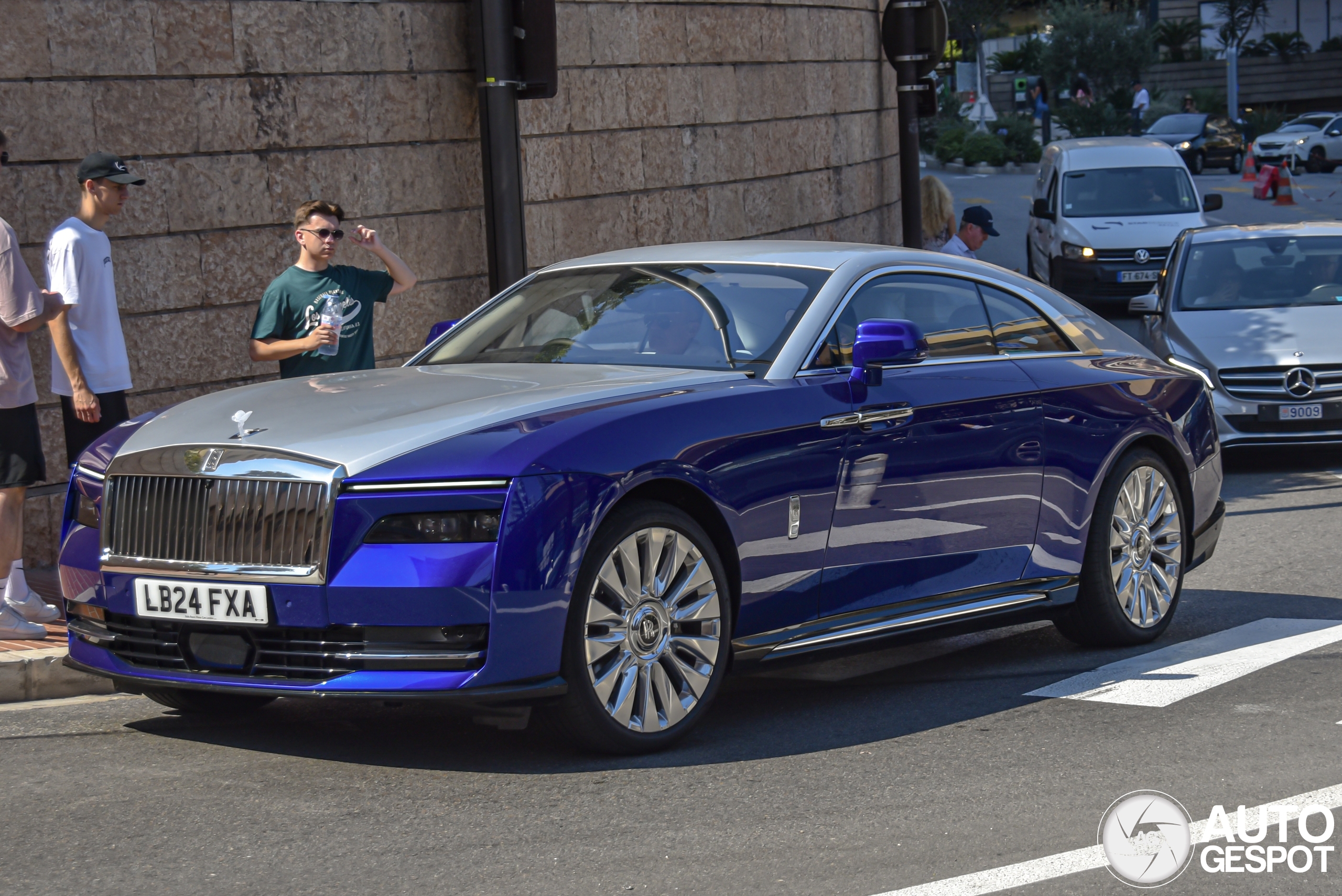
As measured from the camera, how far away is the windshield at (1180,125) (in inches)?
A: 2063

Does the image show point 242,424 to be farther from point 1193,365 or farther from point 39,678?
point 1193,365

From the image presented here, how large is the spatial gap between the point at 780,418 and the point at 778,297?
0.68 metres

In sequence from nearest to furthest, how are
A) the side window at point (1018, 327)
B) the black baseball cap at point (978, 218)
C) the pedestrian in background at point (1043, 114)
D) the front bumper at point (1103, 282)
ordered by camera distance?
the side window at point (1018, 327) → the black baseball cap at point (978, 218) → the front bumper at point (1103, 282) → the pedestrian in background at point (1043, 114)

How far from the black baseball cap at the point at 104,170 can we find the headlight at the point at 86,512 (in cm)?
228

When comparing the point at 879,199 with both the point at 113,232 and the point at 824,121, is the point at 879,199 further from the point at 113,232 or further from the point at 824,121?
the point at 113,232

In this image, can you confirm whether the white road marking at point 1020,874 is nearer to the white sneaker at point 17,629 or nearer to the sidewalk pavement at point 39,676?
the sidewalk pavement at point 39,676

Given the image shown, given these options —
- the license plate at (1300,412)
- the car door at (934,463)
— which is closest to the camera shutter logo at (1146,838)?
the car door at (934,463)

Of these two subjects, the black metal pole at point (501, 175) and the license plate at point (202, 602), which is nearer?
the license plate at point (202, 602)

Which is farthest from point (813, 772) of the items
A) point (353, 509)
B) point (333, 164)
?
point (333, 164)

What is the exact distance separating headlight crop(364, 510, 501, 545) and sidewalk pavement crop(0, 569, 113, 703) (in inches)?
82.3

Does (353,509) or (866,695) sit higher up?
(353,509)

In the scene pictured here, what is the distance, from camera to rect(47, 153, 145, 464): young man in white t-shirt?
7.33 meters

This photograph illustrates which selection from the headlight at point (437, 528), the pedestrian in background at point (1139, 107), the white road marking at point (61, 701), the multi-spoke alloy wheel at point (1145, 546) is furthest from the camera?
the pedestrian in background at point (1139, 107)

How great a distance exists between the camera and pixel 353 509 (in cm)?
484
